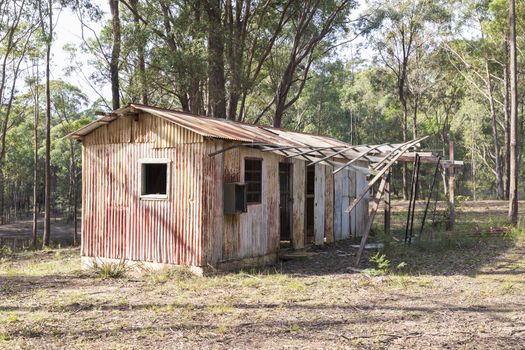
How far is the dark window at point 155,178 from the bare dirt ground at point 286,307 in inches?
90.3

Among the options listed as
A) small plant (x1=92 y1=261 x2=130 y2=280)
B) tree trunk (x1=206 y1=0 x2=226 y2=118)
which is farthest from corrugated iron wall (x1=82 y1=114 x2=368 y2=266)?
tree trunk (x1=206 y1=0 x2=226 y2=118)

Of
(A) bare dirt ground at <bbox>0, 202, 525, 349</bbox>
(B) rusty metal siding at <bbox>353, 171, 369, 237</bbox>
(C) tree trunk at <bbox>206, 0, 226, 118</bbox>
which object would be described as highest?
(C) tree trunk at <bbox>206, 0, 226, 118</bbox>

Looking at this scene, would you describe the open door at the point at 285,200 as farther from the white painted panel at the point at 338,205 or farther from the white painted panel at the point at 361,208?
the white painted panel at the point at 361,208

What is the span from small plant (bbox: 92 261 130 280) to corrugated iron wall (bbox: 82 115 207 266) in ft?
0.94

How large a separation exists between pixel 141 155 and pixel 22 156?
35.7 m

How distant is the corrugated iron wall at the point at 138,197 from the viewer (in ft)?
34.3

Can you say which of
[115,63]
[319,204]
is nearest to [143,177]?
[319,204]

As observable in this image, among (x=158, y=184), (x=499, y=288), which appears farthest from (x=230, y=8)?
(x=499, y=288)

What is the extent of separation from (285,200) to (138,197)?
421 centimetres

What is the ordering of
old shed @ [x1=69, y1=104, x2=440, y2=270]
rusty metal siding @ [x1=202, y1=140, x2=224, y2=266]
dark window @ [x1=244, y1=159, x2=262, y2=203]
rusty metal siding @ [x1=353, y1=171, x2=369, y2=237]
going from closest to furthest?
rusty metal siding @ [x1=202, y1=140, x2=224, y2=266] < old shed @ [x1=69, y1=104, x2=440, y2=270] < dark window @ [x1=244, y1=159, x2=262, y2=203] < rusty metal siding @ [x1=353, y1=171, x2=369, y2=237]

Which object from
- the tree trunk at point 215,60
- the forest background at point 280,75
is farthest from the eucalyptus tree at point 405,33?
the tree trunk at point 215,60

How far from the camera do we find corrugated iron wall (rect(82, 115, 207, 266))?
10.5 m

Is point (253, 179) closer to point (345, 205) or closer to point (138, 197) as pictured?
point (138, 197)

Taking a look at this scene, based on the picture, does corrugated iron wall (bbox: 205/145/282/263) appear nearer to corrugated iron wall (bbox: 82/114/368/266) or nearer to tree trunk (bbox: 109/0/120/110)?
corrugated iron wall (bbox: 82/114/368/266)
